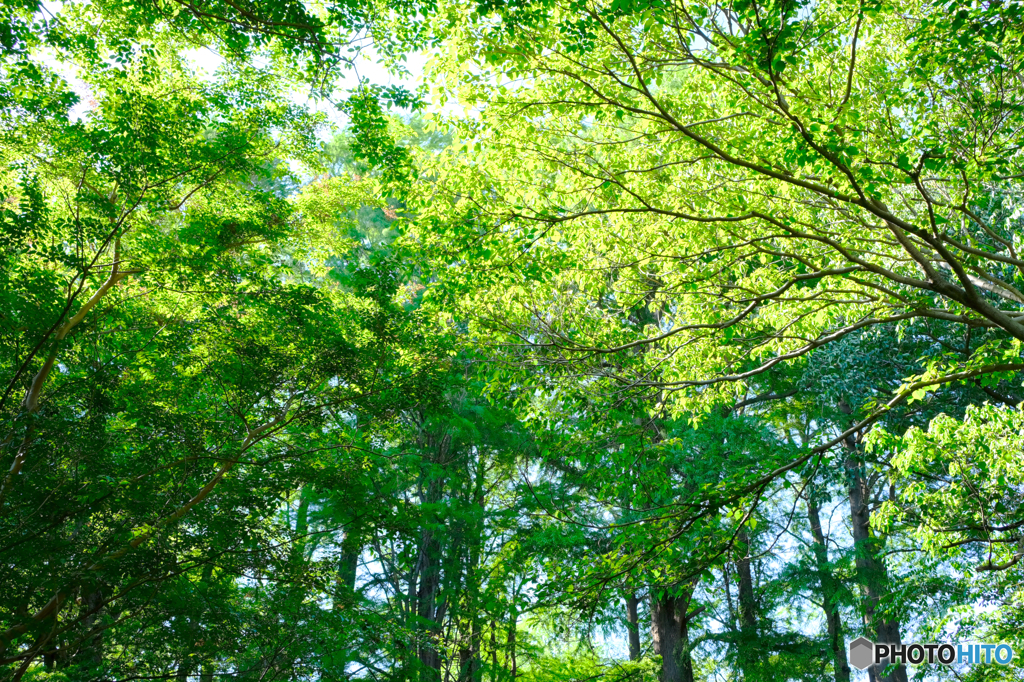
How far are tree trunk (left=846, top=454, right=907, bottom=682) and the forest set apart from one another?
57.3 inches

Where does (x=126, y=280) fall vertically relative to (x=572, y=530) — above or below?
above

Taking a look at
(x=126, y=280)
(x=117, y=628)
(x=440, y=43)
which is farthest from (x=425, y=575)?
(x=440, y=43)

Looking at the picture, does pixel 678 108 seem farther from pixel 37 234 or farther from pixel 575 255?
pixel 37 234

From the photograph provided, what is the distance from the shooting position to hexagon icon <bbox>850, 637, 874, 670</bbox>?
32.5ft

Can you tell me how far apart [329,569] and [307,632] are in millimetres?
704

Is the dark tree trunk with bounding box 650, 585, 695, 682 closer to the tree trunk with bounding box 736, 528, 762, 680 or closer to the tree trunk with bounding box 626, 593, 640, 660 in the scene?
the tree trunk with bounding box 736, 528, 762, 680

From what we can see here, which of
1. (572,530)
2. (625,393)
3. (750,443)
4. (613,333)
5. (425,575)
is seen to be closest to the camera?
(625,393)

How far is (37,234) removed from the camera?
5605mm

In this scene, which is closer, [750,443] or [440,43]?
[440,43]

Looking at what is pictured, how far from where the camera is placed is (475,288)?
604cm

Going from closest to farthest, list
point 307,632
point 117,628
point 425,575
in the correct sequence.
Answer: point 117,628, point 307,632, point 425,575

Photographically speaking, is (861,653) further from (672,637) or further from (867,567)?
(672,637)
